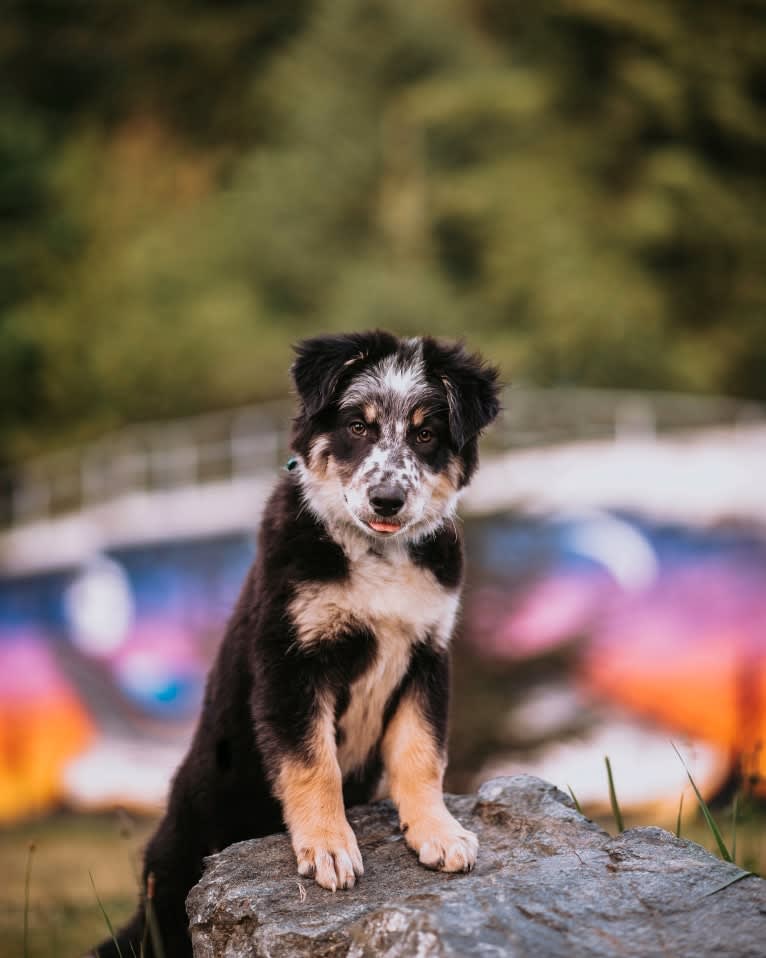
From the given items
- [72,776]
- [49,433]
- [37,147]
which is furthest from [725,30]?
[72,776]

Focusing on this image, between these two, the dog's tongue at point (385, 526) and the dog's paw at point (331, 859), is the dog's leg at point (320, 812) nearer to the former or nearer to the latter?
the dog's paw at point (331, 859)

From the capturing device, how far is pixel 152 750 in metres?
17.7

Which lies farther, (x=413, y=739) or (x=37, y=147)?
(x=37, y=147)

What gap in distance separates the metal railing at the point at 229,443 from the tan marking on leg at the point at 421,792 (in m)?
13.5

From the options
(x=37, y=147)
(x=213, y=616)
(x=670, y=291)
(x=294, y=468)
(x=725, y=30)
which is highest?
(x=725, y=30)

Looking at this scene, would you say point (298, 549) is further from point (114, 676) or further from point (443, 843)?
point (114, 676)

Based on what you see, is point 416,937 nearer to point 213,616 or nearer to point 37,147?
point 213,616

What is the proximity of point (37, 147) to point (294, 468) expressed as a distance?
22.9m

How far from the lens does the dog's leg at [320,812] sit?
3.25m

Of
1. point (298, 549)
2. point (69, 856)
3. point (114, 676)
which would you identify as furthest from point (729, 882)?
point (114, 676)

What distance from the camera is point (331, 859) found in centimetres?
325

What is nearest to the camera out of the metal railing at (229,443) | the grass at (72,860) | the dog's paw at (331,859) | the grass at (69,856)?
the dog's paw at (331,859)

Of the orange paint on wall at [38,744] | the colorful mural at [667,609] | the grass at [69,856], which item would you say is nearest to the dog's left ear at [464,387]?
the grass at [69,856]

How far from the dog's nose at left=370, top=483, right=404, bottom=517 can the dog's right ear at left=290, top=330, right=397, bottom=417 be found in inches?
17.1
